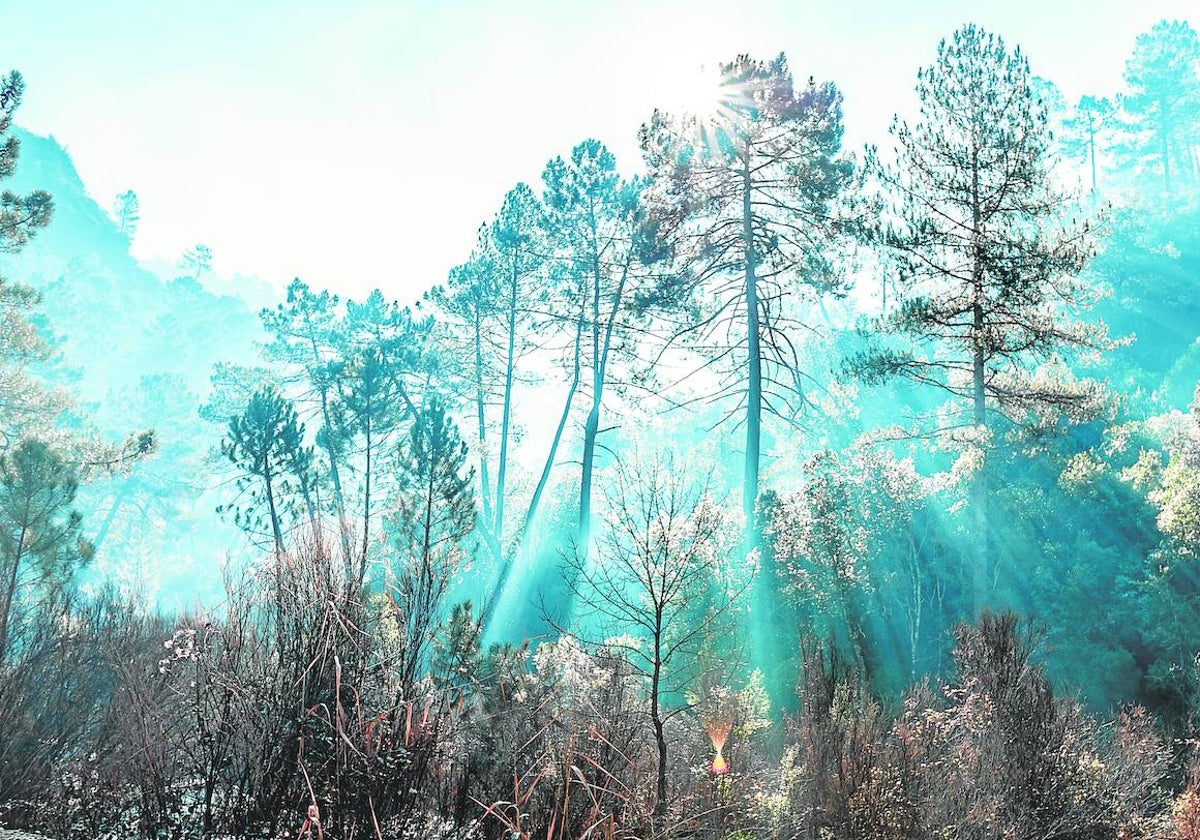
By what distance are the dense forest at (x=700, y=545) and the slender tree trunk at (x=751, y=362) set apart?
0.39ft

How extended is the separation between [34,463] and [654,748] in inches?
711

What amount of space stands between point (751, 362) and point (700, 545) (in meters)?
10.1

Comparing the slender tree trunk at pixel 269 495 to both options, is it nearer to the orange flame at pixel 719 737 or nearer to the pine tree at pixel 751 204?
the pine tree at pixel 751 204

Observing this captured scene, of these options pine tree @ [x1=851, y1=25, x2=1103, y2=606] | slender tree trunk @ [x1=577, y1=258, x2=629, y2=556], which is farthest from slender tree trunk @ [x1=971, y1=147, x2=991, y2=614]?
slender tree trunk @ [x1=577, y1=258, x2=629, y2=556]

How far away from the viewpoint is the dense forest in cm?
463

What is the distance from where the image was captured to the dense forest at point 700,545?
4.63 metres

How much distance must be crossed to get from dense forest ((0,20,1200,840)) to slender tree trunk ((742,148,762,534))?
12 centimetres

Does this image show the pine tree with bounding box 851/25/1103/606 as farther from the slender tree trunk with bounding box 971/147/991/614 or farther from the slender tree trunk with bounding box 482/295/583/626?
the slender tree trunk with bounding box 482/295/583/626

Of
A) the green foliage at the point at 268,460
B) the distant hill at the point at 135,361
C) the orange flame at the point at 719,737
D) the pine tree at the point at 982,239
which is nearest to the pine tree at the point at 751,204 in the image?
the pine tree at the point at 982,239

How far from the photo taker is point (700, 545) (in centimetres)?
924

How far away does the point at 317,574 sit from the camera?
4523mm

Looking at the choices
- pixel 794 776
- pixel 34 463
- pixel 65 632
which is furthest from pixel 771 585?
pixel 34 463

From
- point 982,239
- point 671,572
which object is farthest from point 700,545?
point 982,239

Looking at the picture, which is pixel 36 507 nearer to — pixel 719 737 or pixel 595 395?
pixel 595 395
